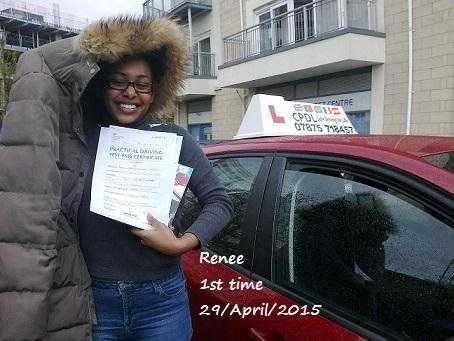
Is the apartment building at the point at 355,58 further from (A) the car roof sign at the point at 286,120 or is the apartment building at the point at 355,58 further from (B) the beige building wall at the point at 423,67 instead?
(A) the car roof sign at the point at 286,120

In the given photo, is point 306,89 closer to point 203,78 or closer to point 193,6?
point 203,78

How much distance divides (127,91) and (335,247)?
2.71 feet

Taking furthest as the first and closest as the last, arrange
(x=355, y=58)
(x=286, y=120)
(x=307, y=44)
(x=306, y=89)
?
1. (x=306, y=89)
2. (x=307, y=44)
3. (x=355, y=58)
4. (x=286, y=120)

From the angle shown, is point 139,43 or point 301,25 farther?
point 301,25

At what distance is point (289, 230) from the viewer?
1.57m

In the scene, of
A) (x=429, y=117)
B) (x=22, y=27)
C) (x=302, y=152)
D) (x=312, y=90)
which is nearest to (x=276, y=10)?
(x=312, y=90)

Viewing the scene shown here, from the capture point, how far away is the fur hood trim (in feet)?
4.42

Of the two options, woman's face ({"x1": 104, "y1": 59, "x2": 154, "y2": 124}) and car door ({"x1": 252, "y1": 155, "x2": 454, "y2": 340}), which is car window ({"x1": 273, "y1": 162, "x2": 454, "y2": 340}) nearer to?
car door ({"x1": 252, "y1": 155, "x2": 454, "y2": 340})

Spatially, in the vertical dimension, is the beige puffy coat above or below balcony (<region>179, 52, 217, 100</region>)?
below

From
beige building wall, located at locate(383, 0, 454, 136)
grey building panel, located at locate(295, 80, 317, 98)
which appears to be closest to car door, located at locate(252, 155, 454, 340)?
beige building wall, located at locate(383, 0, 454, 136)

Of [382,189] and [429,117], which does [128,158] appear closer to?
[382,189]

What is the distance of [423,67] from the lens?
8.81 metres

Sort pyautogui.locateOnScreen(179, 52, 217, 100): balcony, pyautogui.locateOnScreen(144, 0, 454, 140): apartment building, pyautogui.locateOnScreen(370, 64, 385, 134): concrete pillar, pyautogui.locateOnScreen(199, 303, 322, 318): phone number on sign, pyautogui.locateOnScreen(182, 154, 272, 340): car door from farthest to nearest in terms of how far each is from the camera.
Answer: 1. pyautogui.locateOnScreen(179, 52, 217, 100): balcony
2. pyautogui.locateOnScreen(370, 64, 385, 134): concrete pillar
3. pyautogui.locateOnScreen(144, 0, 454, 140): apartment building
4. pyautogui.locateOnScreen(182, 154, 272, 340): car door
5. pyautogui.locateOnScreen(199, 303, 322, 318): phone number on sign

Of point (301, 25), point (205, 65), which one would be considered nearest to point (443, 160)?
point (301, 25)
